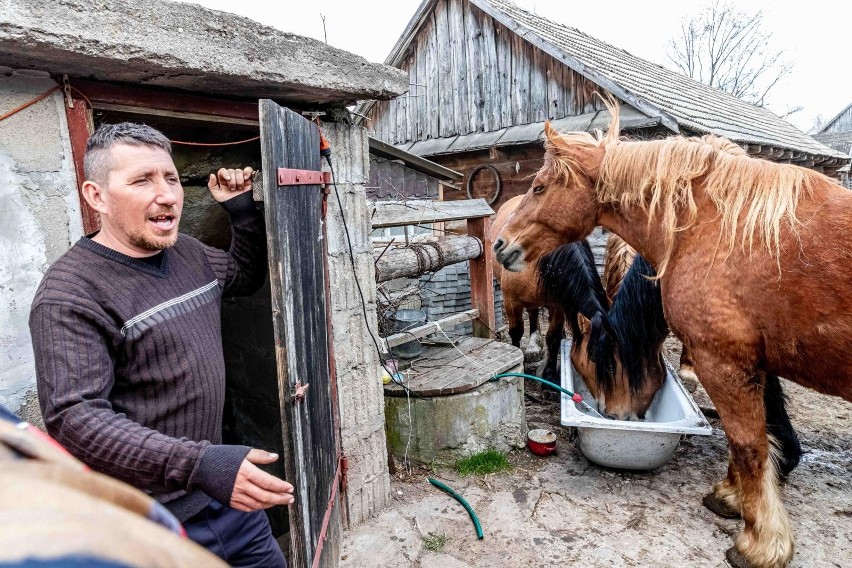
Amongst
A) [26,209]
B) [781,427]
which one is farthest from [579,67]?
[26,209]

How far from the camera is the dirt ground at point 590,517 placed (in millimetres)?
2740

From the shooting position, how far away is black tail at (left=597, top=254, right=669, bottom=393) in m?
3.55

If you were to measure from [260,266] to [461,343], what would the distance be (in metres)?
2.69

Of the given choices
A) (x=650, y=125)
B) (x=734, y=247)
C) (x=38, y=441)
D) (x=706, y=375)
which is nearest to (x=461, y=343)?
(x=706, y=375)

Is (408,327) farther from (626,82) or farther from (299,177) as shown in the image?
(626,82)

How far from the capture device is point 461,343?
14.7 feet

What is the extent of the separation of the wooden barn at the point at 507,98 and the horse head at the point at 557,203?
4.53 m

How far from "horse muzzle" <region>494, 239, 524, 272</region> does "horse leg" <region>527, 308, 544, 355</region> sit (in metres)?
2.86

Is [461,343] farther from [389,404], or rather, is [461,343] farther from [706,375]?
[706,375]

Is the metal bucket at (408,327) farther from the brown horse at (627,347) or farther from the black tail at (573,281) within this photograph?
the brown horse at (627,347)

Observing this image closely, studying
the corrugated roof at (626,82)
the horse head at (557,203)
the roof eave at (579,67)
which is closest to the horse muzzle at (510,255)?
the horse head at (557,203)

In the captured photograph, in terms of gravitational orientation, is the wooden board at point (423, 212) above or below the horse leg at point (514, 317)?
above

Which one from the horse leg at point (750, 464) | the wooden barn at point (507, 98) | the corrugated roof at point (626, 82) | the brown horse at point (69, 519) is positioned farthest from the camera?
the wooden barn at point (507, 98)

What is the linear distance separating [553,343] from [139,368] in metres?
4.44
